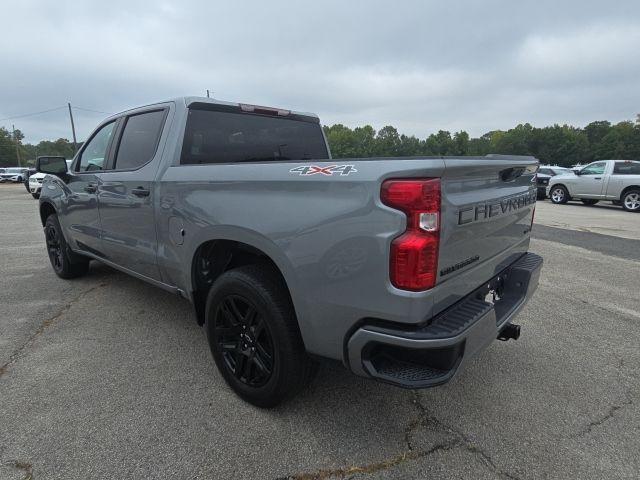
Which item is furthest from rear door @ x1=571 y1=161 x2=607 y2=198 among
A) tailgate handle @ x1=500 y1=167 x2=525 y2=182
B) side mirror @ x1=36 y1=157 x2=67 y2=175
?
side mirror @ x1=36 y1=157 x2=67 y2=175

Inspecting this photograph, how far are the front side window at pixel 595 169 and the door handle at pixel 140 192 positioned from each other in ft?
53.4

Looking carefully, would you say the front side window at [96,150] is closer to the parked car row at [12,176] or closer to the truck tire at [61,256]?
the truck tire at [61,256]

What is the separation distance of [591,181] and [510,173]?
15440mm

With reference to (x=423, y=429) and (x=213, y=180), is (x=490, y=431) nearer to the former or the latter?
(x=423, y=429)

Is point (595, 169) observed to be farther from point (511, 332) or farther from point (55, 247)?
point (55, 247)

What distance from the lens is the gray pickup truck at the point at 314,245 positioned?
1.79 metres

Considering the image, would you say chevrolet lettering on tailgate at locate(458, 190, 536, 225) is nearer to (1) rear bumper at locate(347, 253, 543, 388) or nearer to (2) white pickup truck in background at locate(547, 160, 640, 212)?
(1) rear bumper at locate(347, 253, 543, 388)

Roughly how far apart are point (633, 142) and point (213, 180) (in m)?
92.7

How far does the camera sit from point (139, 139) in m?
3.46

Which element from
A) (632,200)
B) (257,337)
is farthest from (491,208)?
(632,200)

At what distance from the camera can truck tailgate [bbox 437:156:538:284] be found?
6.15ft

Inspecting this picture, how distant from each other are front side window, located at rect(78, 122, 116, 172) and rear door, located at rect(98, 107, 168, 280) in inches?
11.0

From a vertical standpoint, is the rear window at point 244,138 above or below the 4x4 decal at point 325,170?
above

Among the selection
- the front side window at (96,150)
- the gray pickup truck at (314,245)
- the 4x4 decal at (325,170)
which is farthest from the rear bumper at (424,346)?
the front side window at (96,150)
